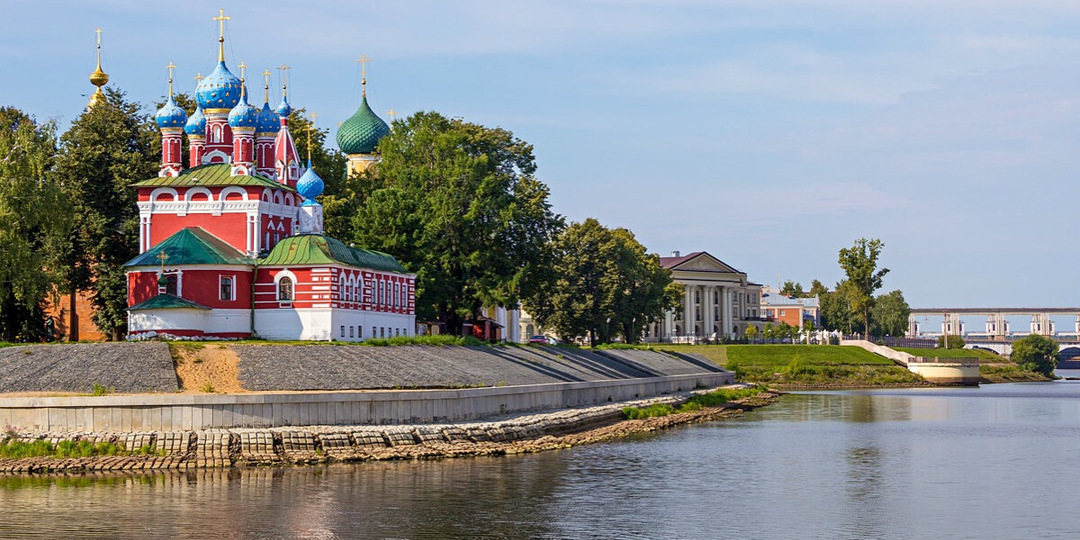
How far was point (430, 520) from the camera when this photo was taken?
35.9m

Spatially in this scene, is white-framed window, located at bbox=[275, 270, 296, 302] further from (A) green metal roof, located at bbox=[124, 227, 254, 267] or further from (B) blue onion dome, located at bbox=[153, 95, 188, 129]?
(B) blue onion dome, located at bbox=[153, 95, 188, 129]

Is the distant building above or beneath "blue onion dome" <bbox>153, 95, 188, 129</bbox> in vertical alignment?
beneath

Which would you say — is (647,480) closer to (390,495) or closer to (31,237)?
(390,495)

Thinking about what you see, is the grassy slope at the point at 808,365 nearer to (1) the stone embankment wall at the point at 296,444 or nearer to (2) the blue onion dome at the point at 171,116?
(2) the blue onion dome at the point at 171,116

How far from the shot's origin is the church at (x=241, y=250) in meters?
64.7

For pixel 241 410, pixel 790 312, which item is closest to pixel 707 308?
pixel 790 312

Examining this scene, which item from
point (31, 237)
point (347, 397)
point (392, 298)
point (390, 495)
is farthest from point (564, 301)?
point (390, 495)

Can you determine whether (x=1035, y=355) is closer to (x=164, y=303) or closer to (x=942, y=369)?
(x=942, y=369)

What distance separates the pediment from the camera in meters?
163

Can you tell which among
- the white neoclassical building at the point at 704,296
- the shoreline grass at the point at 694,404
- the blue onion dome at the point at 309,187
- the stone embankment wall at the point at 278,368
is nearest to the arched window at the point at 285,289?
the blue onion dome at the point at 309,187

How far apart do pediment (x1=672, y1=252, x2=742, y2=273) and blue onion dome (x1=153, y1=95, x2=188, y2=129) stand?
96.2 m

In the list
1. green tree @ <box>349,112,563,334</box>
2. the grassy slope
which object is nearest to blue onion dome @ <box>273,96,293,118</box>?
green tree @ <box>349,112,563,334</box>

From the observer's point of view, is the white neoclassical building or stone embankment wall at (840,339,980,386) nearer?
stone embankment wall at (840,339,980,386)

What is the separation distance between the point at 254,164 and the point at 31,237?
459 inches
